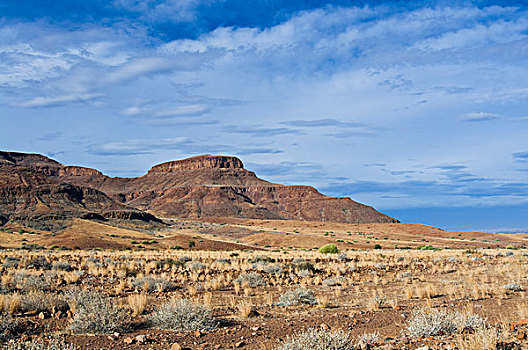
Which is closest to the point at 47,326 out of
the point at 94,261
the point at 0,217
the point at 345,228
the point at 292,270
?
the point at 292,270

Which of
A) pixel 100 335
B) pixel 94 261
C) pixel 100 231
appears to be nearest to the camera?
pixel 100 335

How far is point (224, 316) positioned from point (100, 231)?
57.4m

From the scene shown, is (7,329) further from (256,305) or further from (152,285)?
(152,285)

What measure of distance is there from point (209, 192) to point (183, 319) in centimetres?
14200

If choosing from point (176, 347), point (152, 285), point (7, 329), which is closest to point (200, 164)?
point (152, 285)

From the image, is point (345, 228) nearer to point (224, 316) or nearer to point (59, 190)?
point (59, 190)

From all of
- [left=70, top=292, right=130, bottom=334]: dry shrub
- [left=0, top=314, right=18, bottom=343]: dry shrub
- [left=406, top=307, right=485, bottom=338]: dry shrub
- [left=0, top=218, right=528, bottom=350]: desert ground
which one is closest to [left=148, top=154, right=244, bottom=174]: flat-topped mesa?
[left=0, top=218, right=528, bottom=350]: desert ground

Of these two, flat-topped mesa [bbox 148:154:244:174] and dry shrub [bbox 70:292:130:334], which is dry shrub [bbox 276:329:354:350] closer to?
dry shrub [bbox 70:292:130:334]

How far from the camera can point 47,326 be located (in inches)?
339

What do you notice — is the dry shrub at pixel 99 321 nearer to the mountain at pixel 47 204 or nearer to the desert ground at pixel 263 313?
the desert ground at pixel 263 313

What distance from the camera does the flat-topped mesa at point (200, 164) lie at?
18475cm

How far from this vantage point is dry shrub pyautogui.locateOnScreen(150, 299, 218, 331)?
862cm

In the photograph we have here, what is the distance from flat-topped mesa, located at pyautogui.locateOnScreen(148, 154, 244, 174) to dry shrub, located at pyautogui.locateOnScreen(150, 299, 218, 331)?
17250 centimetres

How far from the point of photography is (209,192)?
491 ft
